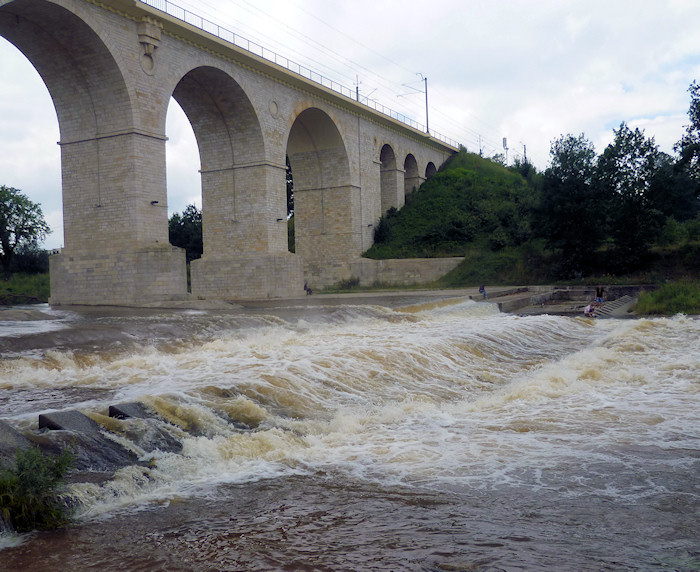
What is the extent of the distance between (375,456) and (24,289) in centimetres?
2618

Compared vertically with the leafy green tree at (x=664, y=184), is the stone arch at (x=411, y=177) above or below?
above

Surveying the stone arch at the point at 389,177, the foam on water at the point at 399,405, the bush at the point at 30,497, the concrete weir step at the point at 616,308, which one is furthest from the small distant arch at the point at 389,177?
the bush at the point at 30,497

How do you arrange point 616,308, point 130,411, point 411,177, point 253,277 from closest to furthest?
point 130,411 → point 616,308 → point 253,277 → point 411,177

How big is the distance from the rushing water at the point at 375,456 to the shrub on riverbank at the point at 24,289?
16.7 meters

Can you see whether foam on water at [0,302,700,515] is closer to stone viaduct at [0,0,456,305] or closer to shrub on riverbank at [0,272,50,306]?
stone viaduct at [0,0,456,305]

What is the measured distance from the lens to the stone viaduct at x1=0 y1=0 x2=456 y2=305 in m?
17.9

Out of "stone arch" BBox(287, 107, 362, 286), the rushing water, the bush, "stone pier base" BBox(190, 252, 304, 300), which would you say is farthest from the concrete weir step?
the bush

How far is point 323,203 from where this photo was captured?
31.0 metres

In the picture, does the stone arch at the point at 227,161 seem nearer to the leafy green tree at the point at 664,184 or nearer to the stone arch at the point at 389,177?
the stone arch at the point at 389,177

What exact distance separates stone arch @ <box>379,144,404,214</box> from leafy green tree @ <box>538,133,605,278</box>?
11985 mm

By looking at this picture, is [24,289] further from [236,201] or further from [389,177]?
[389,177]

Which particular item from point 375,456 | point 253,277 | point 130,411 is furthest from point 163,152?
point 375,456

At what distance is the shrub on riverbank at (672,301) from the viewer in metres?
16.8

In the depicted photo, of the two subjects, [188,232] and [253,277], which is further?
[188,232]
